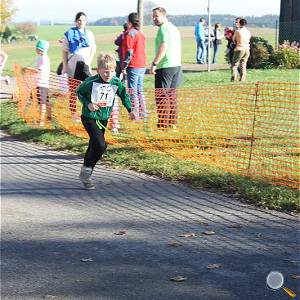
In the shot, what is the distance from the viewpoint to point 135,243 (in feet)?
20.7

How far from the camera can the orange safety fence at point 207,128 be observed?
976cm

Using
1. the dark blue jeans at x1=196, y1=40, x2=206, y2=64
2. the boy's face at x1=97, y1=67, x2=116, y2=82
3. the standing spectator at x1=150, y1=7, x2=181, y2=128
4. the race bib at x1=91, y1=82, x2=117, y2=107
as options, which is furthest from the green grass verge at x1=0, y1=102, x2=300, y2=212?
the dark blue jeans at x1=196, y1=40, x2=206, y2=64

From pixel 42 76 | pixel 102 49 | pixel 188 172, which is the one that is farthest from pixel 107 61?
pixel 102 49

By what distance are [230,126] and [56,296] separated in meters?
7.15

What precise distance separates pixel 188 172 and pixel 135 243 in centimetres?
295

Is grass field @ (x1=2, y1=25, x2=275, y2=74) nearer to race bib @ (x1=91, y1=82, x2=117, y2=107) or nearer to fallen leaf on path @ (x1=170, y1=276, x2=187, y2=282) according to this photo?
race bib @ (x1=91, y1=82, x2=117, y2=107)

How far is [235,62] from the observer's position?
21.0 metres

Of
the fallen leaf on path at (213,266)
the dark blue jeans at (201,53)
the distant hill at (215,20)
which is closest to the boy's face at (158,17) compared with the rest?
the fallen leaf on path at (213,266)

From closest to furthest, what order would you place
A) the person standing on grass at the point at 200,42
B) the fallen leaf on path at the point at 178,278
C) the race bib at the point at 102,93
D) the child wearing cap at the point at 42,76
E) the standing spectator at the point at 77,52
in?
the fallen leaf on path at the point at 178,278 → the race bib at the point at 102,93 → the standing spectator at the point at 77,52 → the child wearing cap at the point at 42,76 → the person standing on grass at the point at 200,42

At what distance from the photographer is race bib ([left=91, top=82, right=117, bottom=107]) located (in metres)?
8.59

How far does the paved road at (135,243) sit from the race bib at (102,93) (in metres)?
0.96

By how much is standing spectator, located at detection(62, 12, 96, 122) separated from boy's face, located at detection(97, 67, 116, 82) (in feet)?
14.7

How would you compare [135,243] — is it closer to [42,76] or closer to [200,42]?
[42,76]

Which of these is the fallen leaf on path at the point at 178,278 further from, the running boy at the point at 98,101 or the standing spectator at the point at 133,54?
the standing spectator at the point at 133,54
